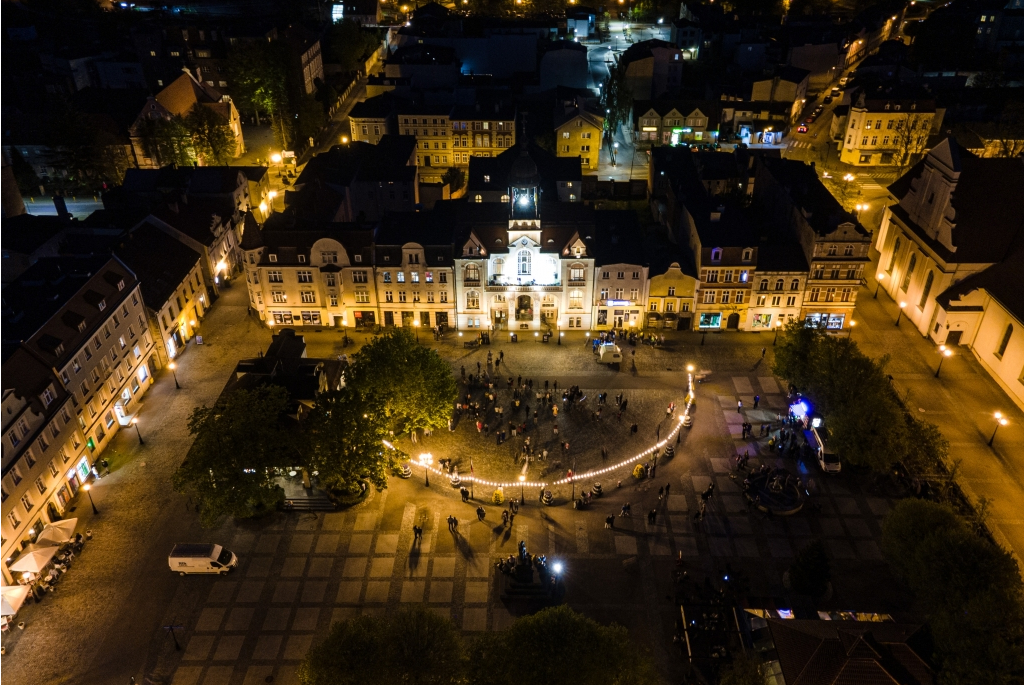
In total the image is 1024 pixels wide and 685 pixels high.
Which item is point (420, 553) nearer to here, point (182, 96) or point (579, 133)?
point (579, 133)

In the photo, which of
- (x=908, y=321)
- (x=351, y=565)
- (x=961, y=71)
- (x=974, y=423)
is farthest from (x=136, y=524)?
(x=961, y=71)

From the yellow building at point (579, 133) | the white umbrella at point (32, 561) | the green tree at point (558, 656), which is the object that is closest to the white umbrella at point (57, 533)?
the white umbrella at point (32, 561)

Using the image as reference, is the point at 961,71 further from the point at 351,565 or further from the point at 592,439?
the point at 351,565

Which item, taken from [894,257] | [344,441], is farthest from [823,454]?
A: [344,441]

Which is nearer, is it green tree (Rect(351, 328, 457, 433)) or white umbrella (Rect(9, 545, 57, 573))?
white umbrella (Rect(9, 545, 57, 573))

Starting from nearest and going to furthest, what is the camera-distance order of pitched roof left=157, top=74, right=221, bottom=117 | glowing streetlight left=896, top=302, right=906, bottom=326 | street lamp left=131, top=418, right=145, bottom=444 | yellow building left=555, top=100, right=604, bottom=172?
street lamp left=131, top=418, right=145, bottom=444 → glowing streetlight left=896, top=302, right=906, bottom=326 → yellow building left=555, top=100, right=604, bottom=172 → pitched roof left=157, top=74, right=221, bottom=117

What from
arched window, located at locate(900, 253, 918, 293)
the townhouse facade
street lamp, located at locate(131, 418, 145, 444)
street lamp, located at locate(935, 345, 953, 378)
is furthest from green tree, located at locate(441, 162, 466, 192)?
street lamp, located at locate(935, 345, 953, 378)

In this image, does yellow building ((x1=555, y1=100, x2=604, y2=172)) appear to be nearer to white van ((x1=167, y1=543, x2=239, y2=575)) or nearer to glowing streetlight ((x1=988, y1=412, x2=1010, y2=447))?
glowing streetlight ((x1=988, y1=412, x2=1010, y2=447))
